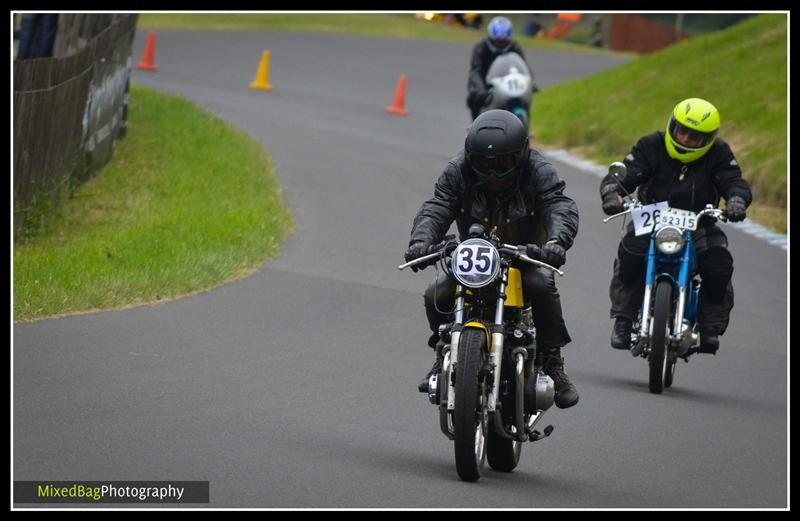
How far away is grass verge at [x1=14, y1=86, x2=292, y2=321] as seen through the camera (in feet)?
40.4

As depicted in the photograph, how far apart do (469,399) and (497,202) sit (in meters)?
1.20

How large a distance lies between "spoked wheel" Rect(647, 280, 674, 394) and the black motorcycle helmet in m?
3.42

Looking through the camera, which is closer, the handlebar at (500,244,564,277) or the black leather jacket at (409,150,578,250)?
the handlebar at (500,244,564,277)

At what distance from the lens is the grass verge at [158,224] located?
1230cm

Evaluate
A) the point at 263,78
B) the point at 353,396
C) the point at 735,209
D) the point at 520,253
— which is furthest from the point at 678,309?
the point at 263,78

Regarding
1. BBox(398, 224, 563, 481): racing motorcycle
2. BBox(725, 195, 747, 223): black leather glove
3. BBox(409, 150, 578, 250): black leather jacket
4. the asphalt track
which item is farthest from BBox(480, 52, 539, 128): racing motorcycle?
BBox(398, 224, 563, 481): racing motorcycle

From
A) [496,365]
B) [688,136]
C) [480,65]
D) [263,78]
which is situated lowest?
[496,365]

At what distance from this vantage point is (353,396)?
9.95m

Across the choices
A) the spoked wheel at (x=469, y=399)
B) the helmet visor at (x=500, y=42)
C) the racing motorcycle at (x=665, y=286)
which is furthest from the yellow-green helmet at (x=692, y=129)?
the helmet visor at (x=500, y=42)

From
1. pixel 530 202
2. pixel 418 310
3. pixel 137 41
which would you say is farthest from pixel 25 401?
pixel 137 41

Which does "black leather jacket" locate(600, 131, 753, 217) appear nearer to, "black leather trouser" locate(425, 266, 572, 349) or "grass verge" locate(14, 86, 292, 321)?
"black leather trouser" locate(425, 266, 572, 349)

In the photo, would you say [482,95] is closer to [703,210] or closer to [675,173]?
[675,173]

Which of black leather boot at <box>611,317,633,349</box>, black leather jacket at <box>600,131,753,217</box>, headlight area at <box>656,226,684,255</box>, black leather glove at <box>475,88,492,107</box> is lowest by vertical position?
black leather boot at <box>611,317,633,349</box>

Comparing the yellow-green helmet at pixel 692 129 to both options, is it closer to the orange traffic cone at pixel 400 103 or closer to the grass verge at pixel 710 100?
the grass verge at pixel 710 100
